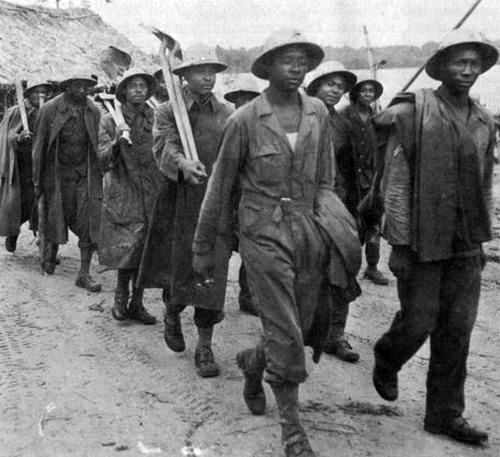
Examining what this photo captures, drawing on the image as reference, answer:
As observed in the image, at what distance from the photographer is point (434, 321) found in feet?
14.0

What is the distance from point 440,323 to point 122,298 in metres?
3.20

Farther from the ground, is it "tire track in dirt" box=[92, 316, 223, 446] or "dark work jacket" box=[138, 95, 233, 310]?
"dark work jacket" box=[138, 95, 233, 310]

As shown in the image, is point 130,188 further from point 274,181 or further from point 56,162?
point 274,181

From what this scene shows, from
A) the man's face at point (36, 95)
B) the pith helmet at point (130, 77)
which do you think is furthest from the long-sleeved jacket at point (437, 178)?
the man's face at point (36, 95)

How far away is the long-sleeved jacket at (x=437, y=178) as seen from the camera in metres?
4.13

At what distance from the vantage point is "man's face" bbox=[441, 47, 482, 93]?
13.6 feet

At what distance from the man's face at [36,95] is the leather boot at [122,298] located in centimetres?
349

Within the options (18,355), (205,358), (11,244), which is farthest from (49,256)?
(205,358)

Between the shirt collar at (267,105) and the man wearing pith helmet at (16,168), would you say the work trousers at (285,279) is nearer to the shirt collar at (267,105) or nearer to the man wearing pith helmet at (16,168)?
the shirt collar at (267,105)

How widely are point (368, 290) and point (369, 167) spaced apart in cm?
198

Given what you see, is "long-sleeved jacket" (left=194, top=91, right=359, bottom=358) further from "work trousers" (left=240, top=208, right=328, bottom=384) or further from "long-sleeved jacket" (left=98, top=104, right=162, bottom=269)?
"long-sleeved jacket" (left=98, top=104, right=162, bottom=269)

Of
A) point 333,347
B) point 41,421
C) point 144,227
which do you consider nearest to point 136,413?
point 41,421

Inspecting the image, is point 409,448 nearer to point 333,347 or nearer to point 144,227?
point 333,347

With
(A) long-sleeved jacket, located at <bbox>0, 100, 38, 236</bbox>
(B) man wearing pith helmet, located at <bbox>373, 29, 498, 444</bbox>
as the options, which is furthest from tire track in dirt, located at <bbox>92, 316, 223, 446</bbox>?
(A) long-sleeved jacket, located at <bbox>0, 100, 38, 236</bbox>
